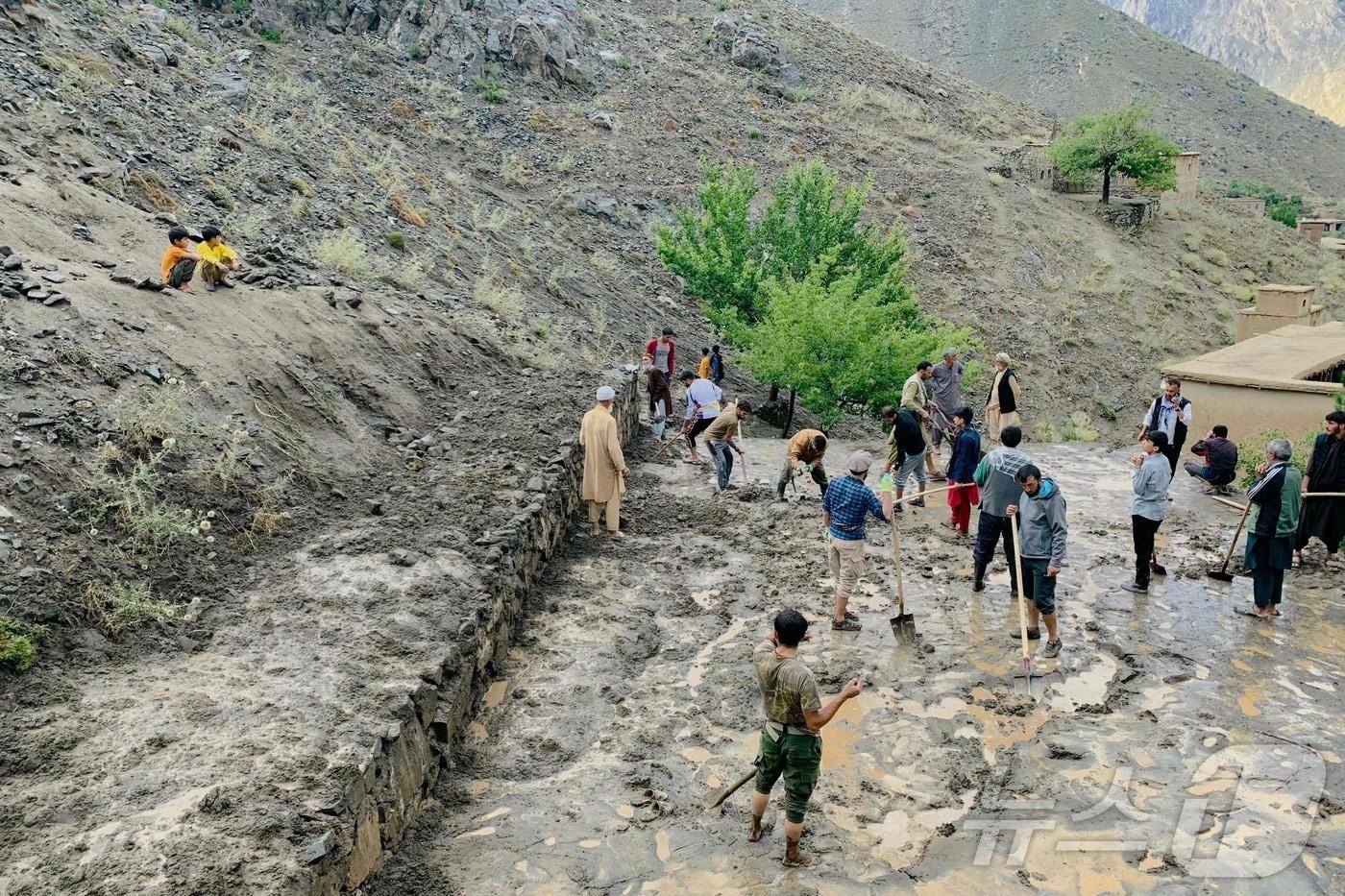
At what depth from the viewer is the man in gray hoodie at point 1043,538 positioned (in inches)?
282

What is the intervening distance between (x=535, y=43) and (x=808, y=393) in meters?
20.9

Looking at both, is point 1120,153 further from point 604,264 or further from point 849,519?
point 849,519

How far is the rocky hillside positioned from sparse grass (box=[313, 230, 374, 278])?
125 meters

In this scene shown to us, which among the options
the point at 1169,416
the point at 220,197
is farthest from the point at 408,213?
the point at 1169,416

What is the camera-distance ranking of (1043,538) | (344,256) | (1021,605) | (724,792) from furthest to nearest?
(344,256)
(1043,538)
(1021,605)
(724,792)

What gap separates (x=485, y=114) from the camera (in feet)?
91.8

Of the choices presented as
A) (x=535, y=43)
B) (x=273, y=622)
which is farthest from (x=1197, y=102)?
(x=273, y=622)

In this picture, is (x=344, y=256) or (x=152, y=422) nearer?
(x=152, y=422)

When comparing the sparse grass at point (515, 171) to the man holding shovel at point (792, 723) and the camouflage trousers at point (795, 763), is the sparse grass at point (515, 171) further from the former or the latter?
the camouflage trousers at point (795, 763)

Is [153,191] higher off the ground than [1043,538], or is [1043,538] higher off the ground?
[153,191]

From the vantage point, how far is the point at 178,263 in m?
9.54

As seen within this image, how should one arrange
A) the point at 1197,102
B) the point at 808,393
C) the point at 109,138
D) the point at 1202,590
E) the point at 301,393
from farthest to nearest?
the point at 1197,102
the point at 808,393
the point at 109,138
the point at 301,393
the point at 1202,590

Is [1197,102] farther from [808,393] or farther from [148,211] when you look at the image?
[148,211]

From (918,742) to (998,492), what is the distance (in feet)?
8.23
